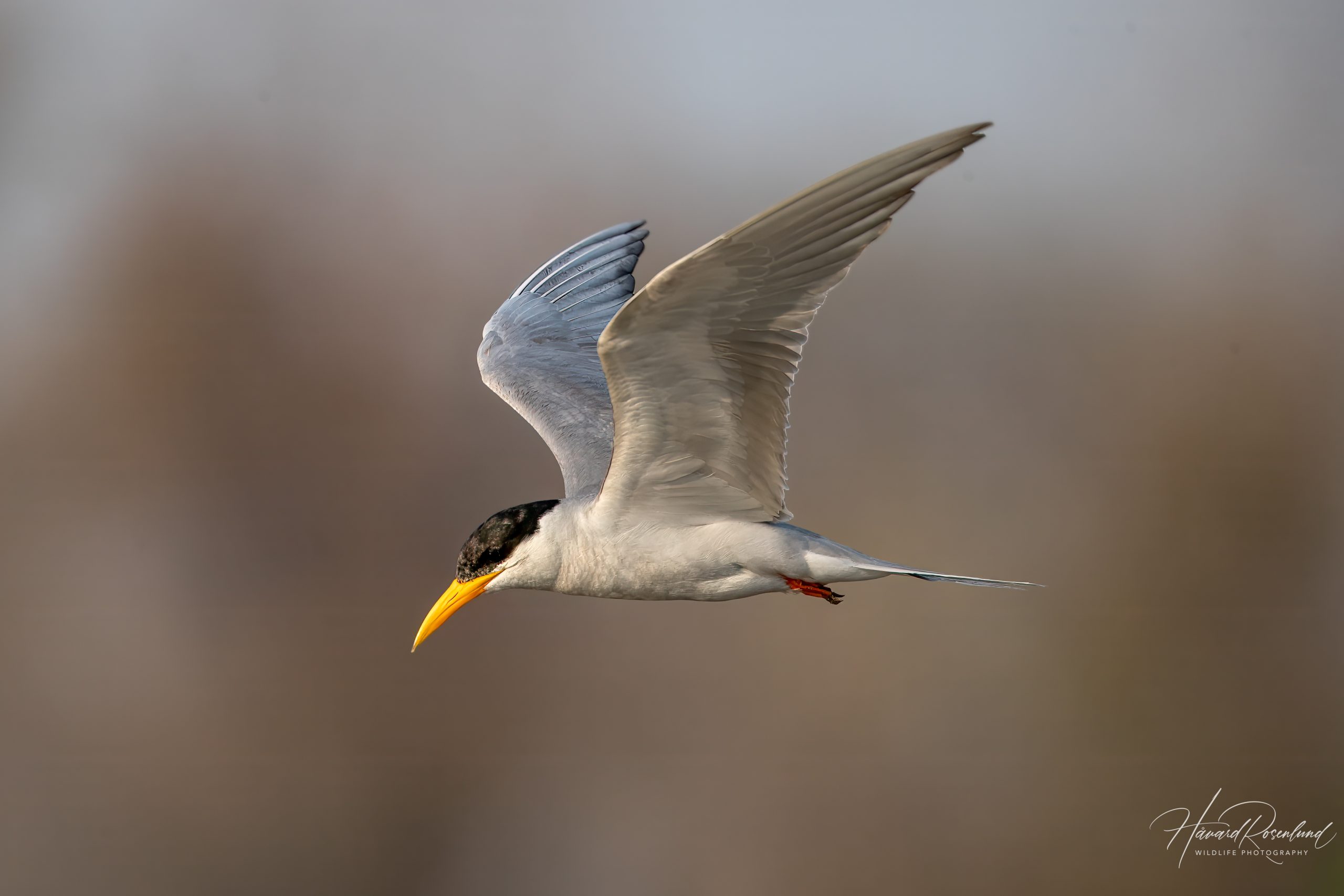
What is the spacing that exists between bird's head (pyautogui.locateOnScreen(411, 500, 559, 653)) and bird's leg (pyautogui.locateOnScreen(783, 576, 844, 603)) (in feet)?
3.35

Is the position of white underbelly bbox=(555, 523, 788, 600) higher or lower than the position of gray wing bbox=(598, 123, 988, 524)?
lower

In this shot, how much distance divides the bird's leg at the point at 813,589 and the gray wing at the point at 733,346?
0.28 metres

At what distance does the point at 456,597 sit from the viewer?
15.9 feet

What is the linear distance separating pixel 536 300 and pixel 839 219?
3541 millimetres

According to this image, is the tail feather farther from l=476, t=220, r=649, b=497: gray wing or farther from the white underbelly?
l=476, t=220, r=649, b=497: gray wing

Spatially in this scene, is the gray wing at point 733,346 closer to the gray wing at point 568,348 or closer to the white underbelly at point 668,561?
the white underbelly at point 668,561

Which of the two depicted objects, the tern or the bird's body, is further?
the bird's body

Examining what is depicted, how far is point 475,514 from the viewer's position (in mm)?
17641

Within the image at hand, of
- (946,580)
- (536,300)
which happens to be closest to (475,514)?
(536,300)

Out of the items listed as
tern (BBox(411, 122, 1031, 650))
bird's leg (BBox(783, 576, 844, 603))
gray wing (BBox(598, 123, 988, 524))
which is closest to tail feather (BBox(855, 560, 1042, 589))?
tern (BBox(411, 122, 1031, 650))

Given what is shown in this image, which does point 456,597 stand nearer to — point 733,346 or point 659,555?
point 659,555

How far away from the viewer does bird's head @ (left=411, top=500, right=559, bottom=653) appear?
4.72 m

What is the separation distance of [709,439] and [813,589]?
32.1 inches

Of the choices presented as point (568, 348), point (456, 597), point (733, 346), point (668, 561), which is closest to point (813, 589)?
point (668, 561)
